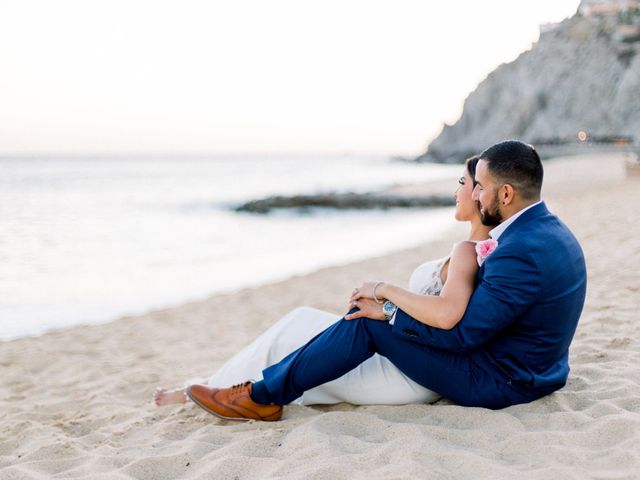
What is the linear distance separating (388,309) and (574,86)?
79.8 metres

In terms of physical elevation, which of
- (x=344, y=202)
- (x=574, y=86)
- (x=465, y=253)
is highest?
(x=574, y=86)

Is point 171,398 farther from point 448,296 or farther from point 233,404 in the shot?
point 448,296

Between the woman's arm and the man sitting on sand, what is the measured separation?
23 millimetres

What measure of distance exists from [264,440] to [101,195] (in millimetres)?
37130

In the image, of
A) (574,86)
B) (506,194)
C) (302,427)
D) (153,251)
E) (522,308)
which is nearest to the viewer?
(522,308)

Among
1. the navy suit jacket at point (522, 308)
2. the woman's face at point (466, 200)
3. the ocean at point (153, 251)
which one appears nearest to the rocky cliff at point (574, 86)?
the ocean at point (153, 251)

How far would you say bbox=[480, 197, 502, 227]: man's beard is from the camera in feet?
9.59

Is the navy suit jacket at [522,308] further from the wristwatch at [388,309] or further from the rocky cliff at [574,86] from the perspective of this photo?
the rocky cliff at [574,86]

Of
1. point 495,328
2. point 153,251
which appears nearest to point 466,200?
point 495,328

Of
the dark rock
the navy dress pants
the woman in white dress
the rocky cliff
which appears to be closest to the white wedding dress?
the woman in white dress

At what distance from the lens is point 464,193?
3098 millimetres

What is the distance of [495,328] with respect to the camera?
280cm

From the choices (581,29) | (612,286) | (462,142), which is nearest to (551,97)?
(581,29)

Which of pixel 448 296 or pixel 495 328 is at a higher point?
pixel 448 296
